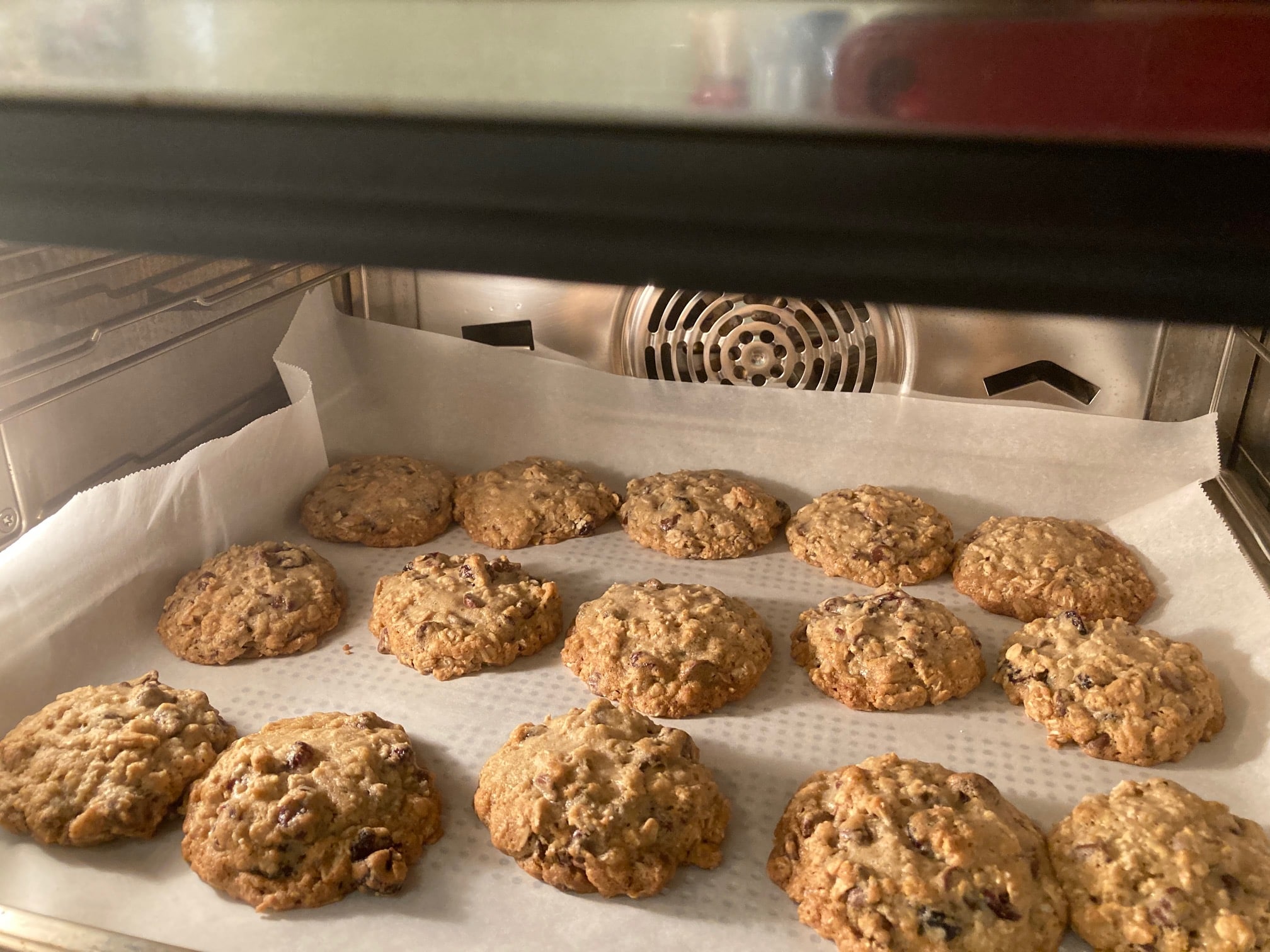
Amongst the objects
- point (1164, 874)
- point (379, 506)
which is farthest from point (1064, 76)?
point (379, 506)

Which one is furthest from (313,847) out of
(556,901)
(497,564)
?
(497,564)

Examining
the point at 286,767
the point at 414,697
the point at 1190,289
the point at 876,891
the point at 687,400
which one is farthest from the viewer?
the point at 687,400

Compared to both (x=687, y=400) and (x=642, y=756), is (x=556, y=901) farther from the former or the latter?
(x=687, y=400)

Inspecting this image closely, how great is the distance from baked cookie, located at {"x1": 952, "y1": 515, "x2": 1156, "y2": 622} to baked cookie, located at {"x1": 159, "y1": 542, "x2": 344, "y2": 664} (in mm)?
1284

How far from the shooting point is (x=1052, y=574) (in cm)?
182

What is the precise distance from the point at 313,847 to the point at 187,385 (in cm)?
109

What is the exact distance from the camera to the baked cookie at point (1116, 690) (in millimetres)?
1478

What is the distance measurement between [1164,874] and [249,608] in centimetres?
151

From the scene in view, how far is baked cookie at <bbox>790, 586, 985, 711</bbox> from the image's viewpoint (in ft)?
5.24

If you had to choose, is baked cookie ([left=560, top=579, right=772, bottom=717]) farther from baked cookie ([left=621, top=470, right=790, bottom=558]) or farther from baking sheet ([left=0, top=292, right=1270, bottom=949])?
baked cookie ([left=621, top=470, right=790, bottom=558])

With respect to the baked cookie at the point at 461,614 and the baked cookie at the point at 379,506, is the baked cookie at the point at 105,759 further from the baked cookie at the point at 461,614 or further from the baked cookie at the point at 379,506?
the baked cookie at the point at 379,506

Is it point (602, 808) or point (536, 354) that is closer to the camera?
point (602, 808)

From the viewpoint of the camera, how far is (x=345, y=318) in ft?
7.39

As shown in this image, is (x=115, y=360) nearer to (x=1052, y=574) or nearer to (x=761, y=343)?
(x=761, y=343)
